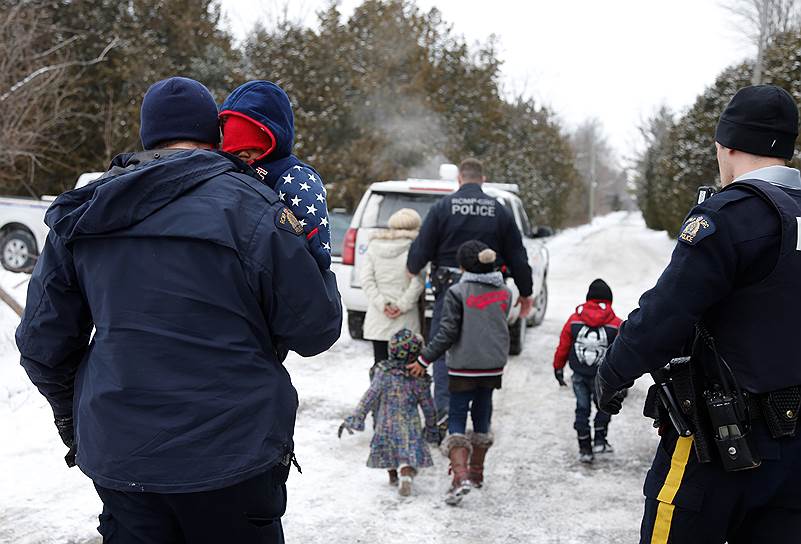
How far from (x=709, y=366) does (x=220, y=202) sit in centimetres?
160

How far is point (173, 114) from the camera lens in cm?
229

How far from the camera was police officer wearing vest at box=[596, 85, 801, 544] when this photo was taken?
7.73 feet

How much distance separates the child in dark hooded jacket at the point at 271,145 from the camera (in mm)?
2508

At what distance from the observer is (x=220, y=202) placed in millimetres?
2096

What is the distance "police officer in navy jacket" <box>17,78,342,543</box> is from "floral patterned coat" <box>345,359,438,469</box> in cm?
252

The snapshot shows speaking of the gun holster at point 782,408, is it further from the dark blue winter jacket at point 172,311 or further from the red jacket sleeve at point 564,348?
the red jacket sleeve at point 564,348

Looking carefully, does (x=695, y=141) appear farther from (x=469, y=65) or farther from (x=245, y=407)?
(x=245, y=407)

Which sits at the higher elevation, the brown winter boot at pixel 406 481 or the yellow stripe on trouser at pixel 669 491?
the yellow stripe on trouser at pixel 669 491

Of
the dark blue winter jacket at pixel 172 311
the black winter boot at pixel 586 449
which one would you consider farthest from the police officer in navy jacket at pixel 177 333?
the black winter boot at pixel 586 449

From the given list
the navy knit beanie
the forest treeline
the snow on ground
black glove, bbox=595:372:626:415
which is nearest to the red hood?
the snow on ground

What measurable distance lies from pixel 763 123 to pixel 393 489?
124 inches

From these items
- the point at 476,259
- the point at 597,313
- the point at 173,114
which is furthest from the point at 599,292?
the point at 173,114

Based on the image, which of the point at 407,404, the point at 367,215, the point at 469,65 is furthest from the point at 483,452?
the point at 469,65

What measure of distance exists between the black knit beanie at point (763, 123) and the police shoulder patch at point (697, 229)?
1.19 ft
